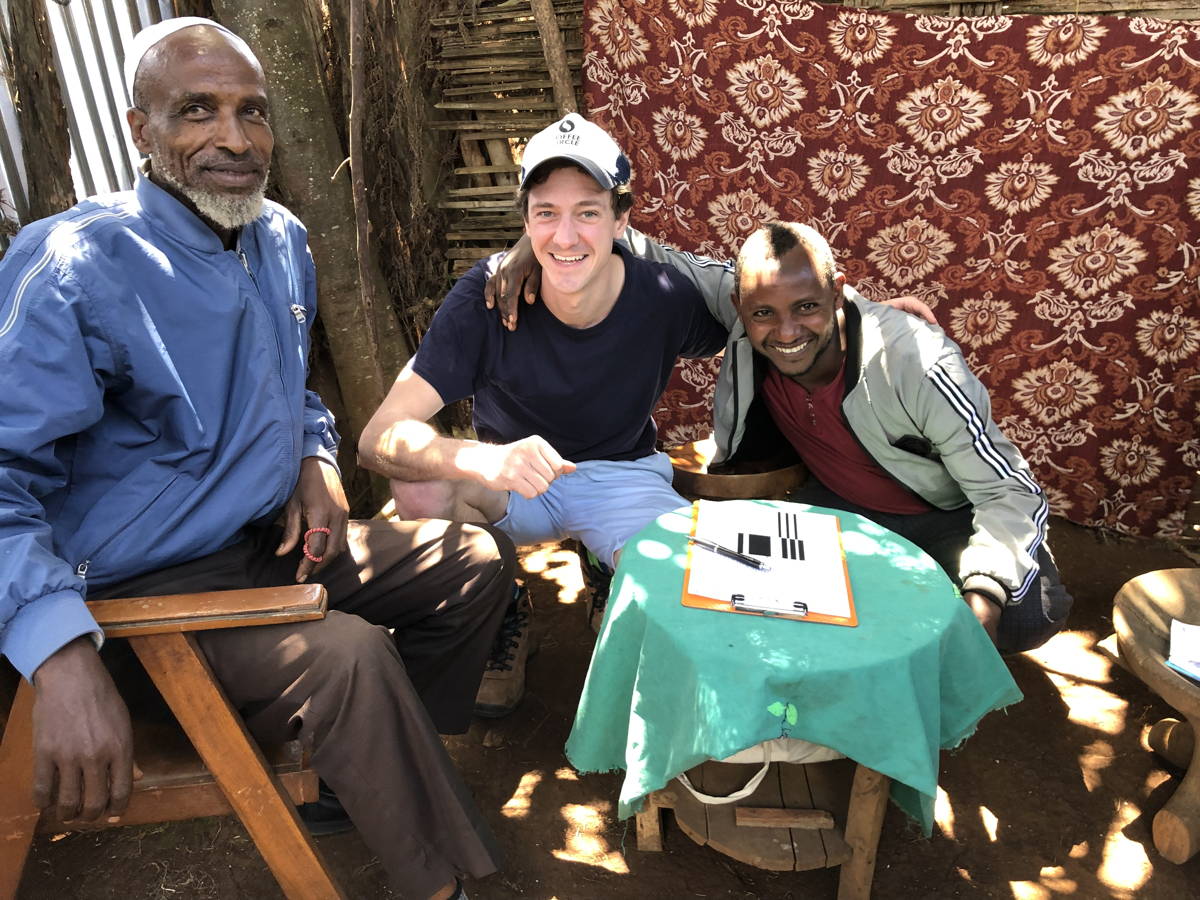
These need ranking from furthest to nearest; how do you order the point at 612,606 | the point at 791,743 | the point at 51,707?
the point at 612,606 → the point at 791,743 → the point at 51,707

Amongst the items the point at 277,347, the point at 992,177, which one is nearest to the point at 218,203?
the point at 277,347

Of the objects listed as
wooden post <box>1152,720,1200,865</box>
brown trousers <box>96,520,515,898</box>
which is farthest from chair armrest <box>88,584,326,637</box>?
wooden post <box>1152,720,1200,865</box>

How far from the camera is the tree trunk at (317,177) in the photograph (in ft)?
11.4

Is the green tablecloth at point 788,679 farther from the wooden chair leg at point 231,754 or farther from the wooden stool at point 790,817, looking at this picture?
the wooden chair leg at point 231,754

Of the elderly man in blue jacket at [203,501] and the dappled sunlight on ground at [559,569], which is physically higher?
the elderly man in blue jacket at [203,501]

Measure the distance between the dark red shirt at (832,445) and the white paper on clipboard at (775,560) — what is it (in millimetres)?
466

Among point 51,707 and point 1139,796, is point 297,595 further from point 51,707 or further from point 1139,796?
point 1139,796

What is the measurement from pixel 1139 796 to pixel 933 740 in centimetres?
128

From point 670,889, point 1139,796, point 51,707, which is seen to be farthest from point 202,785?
point 1139,796

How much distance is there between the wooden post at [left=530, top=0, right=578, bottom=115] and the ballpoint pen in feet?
8.36

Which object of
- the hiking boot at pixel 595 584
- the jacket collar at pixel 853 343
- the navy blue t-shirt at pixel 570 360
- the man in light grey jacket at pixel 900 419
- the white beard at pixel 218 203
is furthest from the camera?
the hiking boot at pixel 595 584

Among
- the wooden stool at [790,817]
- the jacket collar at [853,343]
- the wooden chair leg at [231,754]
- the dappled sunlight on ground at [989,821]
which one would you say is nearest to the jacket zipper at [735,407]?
the jacket collar at [853,343]

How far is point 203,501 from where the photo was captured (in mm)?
2236

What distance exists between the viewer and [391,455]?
2.67m
